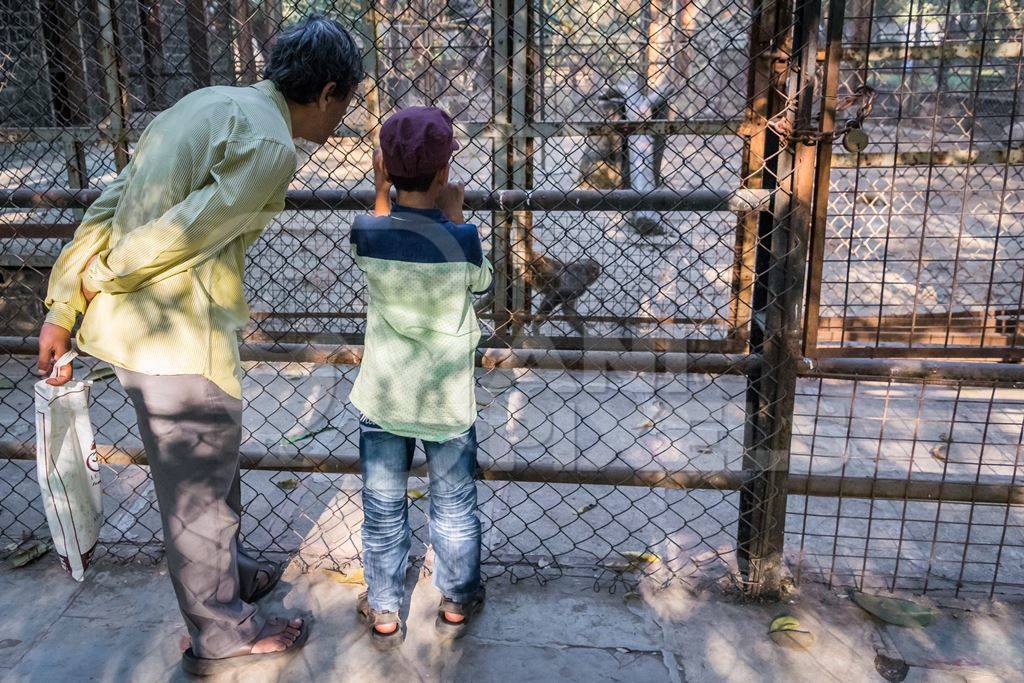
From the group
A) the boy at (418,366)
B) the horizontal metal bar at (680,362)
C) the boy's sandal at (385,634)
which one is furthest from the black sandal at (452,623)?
the horizontal metal bar at (680,362)

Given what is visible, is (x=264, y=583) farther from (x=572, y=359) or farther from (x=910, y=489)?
(x=910, y=489)

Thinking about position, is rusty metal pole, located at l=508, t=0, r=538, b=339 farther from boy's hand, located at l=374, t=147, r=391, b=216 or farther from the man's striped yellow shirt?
the man's striped yellow shirt

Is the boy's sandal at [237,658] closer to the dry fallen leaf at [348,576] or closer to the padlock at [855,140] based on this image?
the dry fallen leaf at [348,576]

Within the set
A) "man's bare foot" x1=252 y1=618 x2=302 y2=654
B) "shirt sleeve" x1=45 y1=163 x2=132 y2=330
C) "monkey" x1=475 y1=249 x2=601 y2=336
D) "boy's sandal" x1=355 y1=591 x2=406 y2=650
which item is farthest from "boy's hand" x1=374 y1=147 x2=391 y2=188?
"monkey" x1=475 y1=249 x2=601 y2=336

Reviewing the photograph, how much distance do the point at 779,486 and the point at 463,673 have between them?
112 cm

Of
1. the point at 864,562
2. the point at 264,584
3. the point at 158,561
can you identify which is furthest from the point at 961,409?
the point at 158,561

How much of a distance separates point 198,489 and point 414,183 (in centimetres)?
99

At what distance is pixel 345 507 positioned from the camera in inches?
139

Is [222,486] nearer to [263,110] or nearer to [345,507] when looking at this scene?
[263,110]

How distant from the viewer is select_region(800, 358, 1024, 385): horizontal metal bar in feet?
8.54

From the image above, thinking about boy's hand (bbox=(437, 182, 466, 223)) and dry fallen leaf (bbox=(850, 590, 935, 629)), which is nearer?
boy's hand (bbox=(437, 182, 466, 223))

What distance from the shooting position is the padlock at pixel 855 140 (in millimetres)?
2430

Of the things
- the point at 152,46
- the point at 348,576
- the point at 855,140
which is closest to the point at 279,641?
the point at 348,576

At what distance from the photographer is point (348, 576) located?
298 cm
